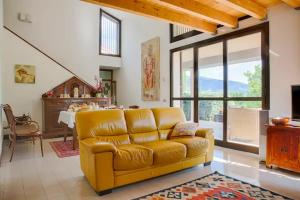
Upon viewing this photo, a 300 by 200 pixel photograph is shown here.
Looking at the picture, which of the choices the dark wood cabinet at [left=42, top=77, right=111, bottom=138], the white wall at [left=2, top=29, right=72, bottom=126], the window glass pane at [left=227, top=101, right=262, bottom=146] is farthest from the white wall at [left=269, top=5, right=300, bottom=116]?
the white wall at [left=2, top=29, right=72, bottom=126]

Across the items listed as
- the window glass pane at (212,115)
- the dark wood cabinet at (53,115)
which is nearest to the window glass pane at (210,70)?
the window glass pane at (212,115)

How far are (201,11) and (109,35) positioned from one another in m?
5.56

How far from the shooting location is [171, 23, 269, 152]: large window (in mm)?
4262

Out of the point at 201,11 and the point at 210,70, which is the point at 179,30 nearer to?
the point at 210,70

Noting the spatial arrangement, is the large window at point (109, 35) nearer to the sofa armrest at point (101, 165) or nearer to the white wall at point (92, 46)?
the white wall at point (92, 46)

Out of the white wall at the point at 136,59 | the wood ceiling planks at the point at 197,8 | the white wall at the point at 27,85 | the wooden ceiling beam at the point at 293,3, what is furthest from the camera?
the white wall at the point at 136,59

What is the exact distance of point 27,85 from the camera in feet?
20.1

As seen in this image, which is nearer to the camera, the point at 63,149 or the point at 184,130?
the point at 184,130

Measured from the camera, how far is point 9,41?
581 centimetres

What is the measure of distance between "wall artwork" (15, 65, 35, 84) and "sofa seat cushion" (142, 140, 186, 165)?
4812mm

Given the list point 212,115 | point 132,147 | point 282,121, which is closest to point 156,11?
point 132,147

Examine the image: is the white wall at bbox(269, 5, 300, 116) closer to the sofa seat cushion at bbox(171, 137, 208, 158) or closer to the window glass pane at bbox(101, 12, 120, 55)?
the sofa seat cushion at bbox(171, 137, 208, 158)

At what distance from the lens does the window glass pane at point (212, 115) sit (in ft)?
16.5

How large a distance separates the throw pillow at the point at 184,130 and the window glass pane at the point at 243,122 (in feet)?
4.86
